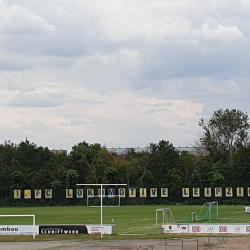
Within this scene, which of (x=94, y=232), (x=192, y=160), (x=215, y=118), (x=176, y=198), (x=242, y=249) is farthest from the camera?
(x=215, y=118)

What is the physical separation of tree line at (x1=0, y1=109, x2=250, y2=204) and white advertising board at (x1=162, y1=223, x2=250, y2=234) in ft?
231

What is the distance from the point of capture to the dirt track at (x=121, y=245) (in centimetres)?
3835

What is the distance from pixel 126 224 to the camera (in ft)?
206

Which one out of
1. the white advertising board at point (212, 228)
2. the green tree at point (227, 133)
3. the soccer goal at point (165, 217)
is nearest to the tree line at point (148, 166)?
the green tree at point (227, 133)

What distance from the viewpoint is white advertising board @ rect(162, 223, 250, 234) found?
47.0m

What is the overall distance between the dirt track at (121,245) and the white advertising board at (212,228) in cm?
278

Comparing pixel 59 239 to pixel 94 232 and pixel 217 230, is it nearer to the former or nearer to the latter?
pixel 94 232

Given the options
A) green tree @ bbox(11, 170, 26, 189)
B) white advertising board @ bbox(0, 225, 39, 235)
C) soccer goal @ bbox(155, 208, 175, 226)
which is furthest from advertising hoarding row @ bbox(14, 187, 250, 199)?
white advertising board @ bbox(0, 225, 39, 235)

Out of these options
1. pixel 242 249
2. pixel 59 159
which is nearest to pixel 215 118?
pixel 59 159

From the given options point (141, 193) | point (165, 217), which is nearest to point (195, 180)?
point (141, 193)

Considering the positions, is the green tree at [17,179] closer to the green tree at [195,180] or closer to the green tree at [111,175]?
the green tree at [111,175]

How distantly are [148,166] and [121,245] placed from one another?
91927 millimetres

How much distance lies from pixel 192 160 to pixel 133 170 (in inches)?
569

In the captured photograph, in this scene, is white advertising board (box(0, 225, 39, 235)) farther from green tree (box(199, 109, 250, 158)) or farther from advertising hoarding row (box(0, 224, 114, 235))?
green tree (box(199, 109, 250, 158))
